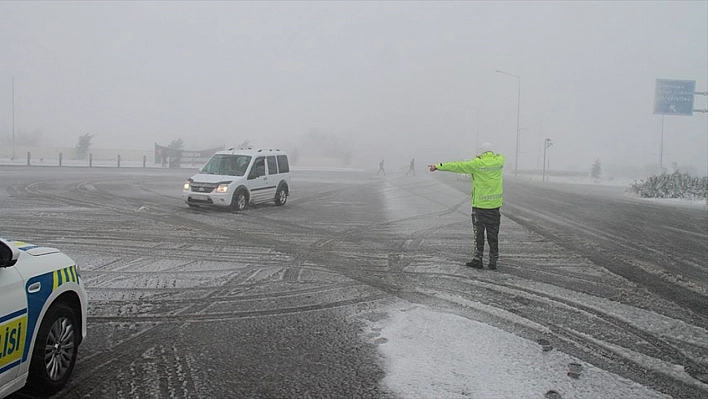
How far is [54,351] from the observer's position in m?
3.89

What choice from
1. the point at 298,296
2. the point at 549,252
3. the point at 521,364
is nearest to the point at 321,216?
the point at 549,252

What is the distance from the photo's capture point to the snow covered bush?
30.1 m

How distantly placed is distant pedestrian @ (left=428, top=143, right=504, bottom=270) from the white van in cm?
851

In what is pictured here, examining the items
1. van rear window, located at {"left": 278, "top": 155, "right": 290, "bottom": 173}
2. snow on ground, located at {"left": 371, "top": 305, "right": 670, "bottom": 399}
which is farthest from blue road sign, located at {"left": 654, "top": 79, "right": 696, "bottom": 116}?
snow on ground, located at {"left": 371, "top": 305, "right": 670, "bottom": 399}

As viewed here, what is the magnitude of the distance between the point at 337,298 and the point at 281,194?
12.0 metres

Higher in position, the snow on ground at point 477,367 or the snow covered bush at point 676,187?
the snow covered bush at point 676,187

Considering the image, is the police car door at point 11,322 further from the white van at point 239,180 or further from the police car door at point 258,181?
the police car door at point 258,181

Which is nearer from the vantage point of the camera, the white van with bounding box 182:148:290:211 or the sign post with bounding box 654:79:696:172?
the white van with bounding box 182:148:290:211

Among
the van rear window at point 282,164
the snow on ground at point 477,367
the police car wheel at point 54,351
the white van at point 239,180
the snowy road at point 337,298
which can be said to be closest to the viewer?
the police car wheel at point 54,351

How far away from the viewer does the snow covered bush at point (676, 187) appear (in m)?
30.1

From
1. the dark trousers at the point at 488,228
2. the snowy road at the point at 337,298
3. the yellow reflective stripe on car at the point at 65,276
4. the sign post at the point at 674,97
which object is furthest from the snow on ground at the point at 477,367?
the sign post at the point at 674,97

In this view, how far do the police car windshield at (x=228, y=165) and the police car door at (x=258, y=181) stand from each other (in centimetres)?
27

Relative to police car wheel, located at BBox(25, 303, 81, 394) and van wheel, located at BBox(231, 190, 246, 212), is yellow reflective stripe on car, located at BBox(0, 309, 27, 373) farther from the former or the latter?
van wheel, located at BBox(231, 190, 246, 212)

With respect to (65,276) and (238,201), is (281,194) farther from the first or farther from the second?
(65,276)
